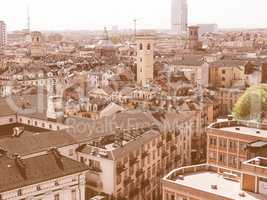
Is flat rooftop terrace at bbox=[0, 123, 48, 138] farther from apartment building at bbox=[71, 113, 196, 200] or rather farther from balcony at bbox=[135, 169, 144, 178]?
balcony at bbox=[135, 169, 144, 178]

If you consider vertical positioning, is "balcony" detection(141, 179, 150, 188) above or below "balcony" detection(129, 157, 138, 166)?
below

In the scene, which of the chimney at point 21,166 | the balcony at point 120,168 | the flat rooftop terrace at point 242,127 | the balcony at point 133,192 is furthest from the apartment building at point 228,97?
the chimney at point 21,166

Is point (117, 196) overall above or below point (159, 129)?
below

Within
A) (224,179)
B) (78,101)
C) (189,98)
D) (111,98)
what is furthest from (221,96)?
(224,179)

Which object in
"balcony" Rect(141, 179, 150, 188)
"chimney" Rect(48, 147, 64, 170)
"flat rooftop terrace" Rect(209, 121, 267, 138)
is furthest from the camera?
"balcony" Rect(141, 179, 150, 188)

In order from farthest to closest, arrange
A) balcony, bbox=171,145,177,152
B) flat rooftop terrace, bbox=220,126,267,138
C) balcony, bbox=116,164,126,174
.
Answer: balcony, bbox=171,145,177,152
flat rooftop terrace, bbox=220,126,267,138
balcony, bbox=116,164,126,174

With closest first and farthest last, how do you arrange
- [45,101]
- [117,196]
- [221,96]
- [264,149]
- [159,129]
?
[264,149]
[117,196]
[159,129]
[45,101]
[221,96]

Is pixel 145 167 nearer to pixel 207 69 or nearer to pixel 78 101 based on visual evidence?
pixel 78 101

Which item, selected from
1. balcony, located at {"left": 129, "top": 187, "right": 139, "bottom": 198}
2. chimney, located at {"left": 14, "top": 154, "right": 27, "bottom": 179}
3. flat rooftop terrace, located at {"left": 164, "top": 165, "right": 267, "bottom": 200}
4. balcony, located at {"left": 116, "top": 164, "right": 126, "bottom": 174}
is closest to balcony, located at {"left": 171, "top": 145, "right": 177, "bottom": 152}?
balcony, located at {"left": 129, "top": 187, "right": 139, "bottom": 198}
